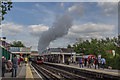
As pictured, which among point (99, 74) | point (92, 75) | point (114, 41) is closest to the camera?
point (99, 74)

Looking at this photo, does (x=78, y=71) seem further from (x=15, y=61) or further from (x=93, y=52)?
(x=93, y=52)

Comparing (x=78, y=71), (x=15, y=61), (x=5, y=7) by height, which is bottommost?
(x=78, y=71)

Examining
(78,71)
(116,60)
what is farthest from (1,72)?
(116,60)

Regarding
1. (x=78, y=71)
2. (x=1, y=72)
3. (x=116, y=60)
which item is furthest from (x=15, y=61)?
(x=116, y=60)

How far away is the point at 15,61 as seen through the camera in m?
13.3

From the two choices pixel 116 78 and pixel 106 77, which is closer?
pixel 116 78

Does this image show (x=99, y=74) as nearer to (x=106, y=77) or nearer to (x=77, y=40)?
(x=106, y=77)

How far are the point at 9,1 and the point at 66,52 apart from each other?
64.8 metres

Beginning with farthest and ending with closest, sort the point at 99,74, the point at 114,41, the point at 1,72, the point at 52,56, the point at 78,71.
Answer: the point at 114,41
the point at 52,56
the point at 78,71
the point at 99,74
the point at 1,72

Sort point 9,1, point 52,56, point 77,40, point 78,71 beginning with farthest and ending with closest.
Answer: point 77,40 < point 52,56 < point 78,71 < point 9,1

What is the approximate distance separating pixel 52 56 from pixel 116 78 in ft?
151

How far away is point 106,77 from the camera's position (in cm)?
1568

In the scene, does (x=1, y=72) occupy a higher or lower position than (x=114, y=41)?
lower

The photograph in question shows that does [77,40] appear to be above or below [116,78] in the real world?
above
